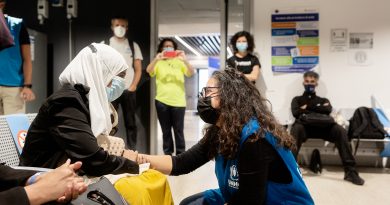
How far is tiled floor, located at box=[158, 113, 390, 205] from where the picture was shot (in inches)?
115

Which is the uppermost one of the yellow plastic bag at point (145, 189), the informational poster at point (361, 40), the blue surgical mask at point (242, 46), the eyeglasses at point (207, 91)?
the informational poster at point (361, 40)

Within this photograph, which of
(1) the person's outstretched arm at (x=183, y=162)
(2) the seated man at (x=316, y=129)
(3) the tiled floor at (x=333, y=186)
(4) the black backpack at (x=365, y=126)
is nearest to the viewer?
(1) the person's outstretched arm at (x=183, y=162)

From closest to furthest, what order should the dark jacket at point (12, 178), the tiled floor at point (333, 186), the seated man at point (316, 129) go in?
the dark jacket at point (12, 178)
the tiled floor at point (333, 186)
the seated man at point (316, 129)

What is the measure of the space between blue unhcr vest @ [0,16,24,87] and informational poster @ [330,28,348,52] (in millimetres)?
3446

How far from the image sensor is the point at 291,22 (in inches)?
175

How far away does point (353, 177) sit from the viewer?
3.48 metres

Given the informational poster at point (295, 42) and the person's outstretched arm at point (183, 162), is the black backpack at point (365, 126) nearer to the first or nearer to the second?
the informational poster at point (295, 42)

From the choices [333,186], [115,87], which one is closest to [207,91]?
[115,87]

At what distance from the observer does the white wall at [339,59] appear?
4.28 meters

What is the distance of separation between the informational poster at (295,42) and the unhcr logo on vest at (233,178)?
3.20m

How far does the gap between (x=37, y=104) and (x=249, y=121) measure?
3.86m

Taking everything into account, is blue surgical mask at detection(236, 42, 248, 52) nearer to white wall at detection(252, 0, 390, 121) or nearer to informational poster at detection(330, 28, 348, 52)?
white wall at detection(252, 0, 390, 121)

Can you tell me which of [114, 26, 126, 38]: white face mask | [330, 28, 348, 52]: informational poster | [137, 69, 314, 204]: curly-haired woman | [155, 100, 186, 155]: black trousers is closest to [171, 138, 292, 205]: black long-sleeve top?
[137, 69, 314, 204]: curly-haired woman

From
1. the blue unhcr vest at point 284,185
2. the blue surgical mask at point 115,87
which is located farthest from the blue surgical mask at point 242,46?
the blue unhcr vest at point 284,185
